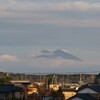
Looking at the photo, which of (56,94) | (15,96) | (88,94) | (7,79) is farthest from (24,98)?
(7,79)

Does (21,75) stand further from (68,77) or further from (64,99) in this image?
(64,99)

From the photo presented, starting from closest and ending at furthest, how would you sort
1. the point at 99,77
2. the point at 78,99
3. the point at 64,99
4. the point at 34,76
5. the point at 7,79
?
A: the point at 78,99, the point at 64,99, the point at 7,79, the point at 99,77, the point at 34,76

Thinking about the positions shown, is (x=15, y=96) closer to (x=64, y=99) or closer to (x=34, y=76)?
(x=64, y=99)

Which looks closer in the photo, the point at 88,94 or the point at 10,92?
the point at 88,94

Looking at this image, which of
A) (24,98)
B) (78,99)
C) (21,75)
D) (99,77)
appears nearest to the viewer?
(78,99)

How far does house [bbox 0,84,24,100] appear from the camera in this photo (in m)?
46.7

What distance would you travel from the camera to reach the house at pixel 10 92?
46.7 metres

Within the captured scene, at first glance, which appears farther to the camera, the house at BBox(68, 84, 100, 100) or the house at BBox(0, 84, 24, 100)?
the house at BBox(0, 84, 24, 100)

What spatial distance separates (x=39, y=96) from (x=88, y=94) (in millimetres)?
5705

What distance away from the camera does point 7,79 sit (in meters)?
58.9

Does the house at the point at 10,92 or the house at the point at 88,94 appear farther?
the house at the point at 10,92

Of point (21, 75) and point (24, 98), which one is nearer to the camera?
point (24, 98)

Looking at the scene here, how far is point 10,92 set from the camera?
47156 mm

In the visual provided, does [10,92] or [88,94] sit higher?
[10,92]
